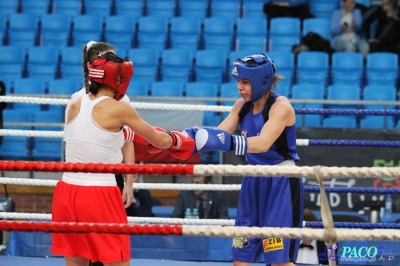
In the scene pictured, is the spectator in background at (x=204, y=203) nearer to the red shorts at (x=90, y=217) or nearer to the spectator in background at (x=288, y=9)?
the red shorts at (x=90, y=217)

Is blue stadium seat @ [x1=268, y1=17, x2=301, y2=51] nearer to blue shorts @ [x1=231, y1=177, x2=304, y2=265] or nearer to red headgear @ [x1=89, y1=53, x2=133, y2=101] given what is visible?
blue shorts @ [x1=231, y1=177, x2=304, y2=265]

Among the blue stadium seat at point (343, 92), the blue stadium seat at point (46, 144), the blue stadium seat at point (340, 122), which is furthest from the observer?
the blue stadium seat at point (343, 92)

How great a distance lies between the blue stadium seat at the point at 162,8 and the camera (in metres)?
10.7

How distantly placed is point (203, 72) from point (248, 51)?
67 cm

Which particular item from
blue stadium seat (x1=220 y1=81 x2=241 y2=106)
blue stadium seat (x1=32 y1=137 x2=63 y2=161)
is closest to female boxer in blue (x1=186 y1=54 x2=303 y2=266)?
blue stadium seat (x1=220 y1=81 x2=241 y2=106)

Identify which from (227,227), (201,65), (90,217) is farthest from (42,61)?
(227,227)

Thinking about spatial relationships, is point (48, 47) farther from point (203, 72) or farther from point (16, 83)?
point (203, 72)

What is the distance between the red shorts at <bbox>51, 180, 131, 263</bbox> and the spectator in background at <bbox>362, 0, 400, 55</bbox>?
7214 mm

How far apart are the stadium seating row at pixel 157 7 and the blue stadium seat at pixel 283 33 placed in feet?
2.06

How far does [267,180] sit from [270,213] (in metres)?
0.17

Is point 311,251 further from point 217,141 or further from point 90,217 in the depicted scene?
point 90,217

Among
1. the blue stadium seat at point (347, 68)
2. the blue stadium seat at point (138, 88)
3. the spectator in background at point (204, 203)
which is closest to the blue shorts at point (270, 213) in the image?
the spectator in background at point (204, 203)

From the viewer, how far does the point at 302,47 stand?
9.68m

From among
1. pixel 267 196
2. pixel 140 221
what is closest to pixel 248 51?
pixel 140 221
